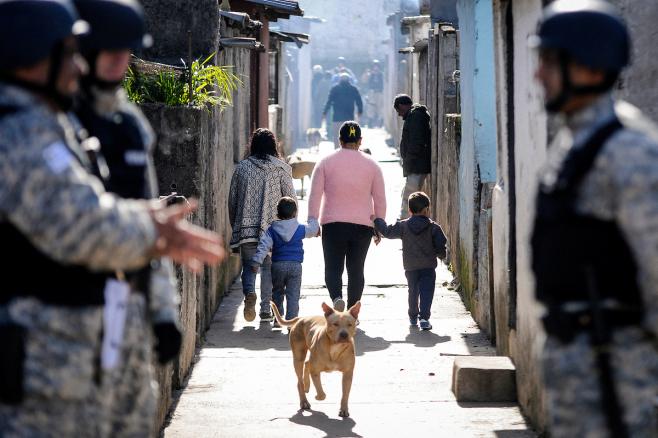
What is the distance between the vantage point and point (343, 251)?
1141 cm

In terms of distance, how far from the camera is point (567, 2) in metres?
4.16

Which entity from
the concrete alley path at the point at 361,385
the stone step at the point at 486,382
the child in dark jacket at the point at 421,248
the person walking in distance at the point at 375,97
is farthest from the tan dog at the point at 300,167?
the person walking in distance at the point at 375,97

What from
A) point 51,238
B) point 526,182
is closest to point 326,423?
point 526,182

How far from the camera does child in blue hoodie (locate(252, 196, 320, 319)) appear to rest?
11.2 metres

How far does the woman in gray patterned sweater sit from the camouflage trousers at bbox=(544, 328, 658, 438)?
7889 mm

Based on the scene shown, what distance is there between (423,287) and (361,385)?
2.30 m

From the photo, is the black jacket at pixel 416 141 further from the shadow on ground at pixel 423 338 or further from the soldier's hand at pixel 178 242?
the soldier's hand at pixel 178 242

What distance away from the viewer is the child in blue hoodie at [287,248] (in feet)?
36.6

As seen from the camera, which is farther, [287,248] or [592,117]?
[287,248]

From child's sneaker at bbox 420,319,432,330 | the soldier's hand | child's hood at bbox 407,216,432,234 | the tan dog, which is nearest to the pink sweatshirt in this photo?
child's hood at bbox 407,216,432,234

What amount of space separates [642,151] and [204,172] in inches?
278

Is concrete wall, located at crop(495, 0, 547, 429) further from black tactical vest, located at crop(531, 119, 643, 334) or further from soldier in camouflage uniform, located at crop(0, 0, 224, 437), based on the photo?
soldier in camouflage uniform, located at crop(0, 0, 224, 437)

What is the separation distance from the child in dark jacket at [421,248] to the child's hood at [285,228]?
0.70 metres

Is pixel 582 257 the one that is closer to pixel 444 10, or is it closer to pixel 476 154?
pixel 476 154
